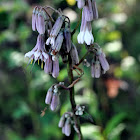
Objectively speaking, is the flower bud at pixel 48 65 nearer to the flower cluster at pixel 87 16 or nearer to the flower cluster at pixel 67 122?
the flower cluster at pixel 87 16

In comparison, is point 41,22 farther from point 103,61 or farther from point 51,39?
point 103,61

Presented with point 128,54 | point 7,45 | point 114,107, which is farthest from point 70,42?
point 7,45

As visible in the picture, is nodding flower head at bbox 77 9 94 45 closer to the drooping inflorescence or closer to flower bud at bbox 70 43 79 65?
the drooping inflorescence

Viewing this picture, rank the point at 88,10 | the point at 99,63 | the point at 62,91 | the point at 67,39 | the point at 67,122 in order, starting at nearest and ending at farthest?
the point at 88,10
the point at 67,39
the point at 99,63
the point at 67,122
the point at 62,91

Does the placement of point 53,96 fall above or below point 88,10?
below

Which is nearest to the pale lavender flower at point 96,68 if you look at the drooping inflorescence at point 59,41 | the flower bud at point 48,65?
the drooping inflorescence at point 59,41

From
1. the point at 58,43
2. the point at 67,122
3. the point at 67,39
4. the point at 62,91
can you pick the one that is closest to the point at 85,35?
the point at 67,39

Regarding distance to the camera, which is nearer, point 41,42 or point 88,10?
point 88,10
